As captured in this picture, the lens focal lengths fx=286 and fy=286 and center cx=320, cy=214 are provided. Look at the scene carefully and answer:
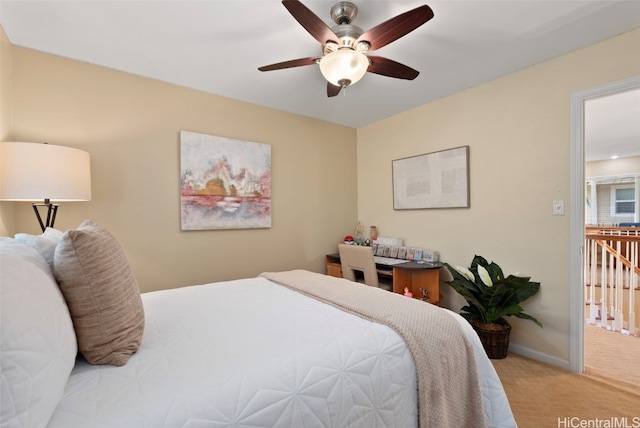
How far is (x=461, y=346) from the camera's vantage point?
48.0 inches

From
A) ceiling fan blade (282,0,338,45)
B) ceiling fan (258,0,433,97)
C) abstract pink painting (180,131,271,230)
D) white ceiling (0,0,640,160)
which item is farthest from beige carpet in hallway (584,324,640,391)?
abstract pink painting (180,131,271,230)

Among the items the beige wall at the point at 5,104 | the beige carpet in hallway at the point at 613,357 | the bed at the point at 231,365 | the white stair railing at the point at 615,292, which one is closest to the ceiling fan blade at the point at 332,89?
the bed at the point at 231,365

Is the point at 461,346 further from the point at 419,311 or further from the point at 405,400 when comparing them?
the point at 405,400

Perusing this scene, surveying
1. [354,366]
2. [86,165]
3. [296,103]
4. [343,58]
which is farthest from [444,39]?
[86,165]

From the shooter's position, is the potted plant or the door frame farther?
the potted plant

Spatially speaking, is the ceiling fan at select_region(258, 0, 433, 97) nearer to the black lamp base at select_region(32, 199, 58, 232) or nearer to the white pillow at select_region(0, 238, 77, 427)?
the white pillow at select_region(0, 238, 77, 427)

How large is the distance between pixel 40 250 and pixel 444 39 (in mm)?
2471

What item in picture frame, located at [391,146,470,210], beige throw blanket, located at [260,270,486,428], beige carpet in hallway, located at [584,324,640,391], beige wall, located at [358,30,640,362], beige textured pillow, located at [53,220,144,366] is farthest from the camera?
picture frame, located at [391,146,470,210]

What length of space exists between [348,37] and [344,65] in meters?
0.26

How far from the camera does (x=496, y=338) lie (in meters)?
2.34

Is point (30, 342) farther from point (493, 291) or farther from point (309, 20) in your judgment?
point (493, 291)

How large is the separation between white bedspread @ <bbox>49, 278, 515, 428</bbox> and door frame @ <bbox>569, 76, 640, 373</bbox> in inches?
55.6

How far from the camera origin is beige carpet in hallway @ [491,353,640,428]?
1656 millimetres

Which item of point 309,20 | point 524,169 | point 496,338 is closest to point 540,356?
point 496,338
